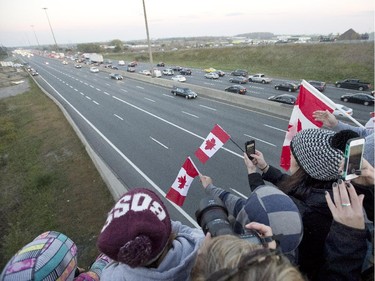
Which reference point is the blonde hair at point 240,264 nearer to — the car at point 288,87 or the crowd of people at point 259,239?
the crowd of people at point 259,239

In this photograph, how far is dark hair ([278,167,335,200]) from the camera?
211cm

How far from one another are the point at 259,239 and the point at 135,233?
69cm

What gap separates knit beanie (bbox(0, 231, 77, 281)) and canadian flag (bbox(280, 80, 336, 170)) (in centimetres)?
361

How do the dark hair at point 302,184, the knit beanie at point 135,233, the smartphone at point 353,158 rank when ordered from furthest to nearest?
the dark hair at point 302,184 → the smartphone at point 353,158 → the knit beanie at point 135,233

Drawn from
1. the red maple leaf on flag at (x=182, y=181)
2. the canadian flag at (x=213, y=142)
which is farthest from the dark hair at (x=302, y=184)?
the canadian flag at (x=213, y=142)

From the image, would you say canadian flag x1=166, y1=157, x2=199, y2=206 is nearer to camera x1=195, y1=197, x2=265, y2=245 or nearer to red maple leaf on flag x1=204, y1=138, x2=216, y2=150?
red maple leaf on flag x1=204, y1=138, x2=216, y2=150

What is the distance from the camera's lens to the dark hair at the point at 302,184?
2.11 m

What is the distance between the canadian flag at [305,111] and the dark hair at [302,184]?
2.36 meters

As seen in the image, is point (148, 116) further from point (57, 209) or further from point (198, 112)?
point (57, 209)

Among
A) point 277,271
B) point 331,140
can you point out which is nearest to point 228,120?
point 331,140

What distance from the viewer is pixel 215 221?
69.4 inches

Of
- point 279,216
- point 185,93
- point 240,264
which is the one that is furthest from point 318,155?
point 185,93

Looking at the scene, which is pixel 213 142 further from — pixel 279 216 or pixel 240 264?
pixel 240 264

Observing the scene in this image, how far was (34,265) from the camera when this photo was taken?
188 cm
